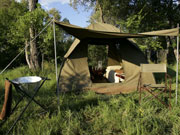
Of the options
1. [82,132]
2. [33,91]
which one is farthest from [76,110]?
[33,91]

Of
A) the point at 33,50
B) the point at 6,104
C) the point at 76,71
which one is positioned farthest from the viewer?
the point at 33,50

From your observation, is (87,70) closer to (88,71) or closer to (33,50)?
(88,71)

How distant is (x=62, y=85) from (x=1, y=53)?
25.3 ft

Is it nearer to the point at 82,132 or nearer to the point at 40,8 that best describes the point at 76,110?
the point at 82,132

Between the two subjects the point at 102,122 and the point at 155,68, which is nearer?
the point at 102,122

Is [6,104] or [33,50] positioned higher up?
[33,50]

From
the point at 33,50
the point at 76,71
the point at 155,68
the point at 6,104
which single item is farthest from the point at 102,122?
the point at 33,50

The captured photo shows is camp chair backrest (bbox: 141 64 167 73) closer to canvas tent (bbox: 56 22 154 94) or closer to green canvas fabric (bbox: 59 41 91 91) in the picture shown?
canvas tent (bbox: 56 22 154 94)

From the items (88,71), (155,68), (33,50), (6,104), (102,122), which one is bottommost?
(102,122)

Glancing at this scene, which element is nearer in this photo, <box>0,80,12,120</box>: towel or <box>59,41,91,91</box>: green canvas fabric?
<box>0,80,12,120</box>: towel

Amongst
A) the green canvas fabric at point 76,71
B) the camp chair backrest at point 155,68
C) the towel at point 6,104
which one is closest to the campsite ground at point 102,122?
the towel at point 6,104

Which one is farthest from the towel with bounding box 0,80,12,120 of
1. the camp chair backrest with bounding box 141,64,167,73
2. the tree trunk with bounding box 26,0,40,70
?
the tree trunk with bounding box 26,0,40,70

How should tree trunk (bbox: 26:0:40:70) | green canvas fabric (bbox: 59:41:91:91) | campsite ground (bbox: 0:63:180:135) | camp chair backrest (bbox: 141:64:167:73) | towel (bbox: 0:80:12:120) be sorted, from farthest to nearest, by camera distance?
tree trunk (bbox: 26:0:40:70) → green canvas fabric (bbox: 59:41:91:91) → camp chair backrest (bbox: 141:64:167:73) → campsite ground (bbox: 0:63:180:135) → towel (bbox: 0:80:12:120)

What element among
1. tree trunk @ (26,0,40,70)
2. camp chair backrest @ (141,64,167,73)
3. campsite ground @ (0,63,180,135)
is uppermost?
tree trunk @ (26,0,40,70)
